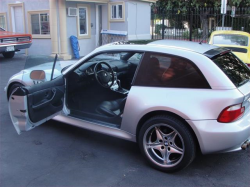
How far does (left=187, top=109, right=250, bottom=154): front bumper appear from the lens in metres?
3.25

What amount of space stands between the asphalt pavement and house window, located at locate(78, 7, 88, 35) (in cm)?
951

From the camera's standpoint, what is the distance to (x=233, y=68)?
3834mm

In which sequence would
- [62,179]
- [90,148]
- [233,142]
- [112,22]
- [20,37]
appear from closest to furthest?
[233,142] < [62,179] < [90,148] < [20,37] < [112,22]

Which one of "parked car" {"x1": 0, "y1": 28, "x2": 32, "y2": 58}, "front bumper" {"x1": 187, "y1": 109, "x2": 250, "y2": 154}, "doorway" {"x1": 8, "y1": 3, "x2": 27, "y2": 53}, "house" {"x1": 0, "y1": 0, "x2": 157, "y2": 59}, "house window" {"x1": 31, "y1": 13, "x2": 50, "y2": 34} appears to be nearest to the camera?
Answer: "front bumper" {"x1": 187, "y1": 109, "x2": 250, "y2": 154}

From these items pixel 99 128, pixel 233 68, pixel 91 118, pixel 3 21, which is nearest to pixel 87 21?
pixel 3 21

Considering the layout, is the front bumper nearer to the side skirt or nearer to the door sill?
the side skirt

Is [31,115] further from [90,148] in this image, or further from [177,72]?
[177,72]

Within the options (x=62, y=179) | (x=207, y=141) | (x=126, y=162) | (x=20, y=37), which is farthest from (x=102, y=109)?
(x=20, y=37)

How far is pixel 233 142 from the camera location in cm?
327

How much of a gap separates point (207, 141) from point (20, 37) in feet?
34.2

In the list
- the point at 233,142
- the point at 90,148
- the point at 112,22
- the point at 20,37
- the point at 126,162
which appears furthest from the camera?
the point at 112,22

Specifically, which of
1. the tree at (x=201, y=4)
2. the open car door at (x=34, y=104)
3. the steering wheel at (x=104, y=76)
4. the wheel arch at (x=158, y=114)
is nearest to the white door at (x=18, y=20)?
the tree at (x=201, y=4)

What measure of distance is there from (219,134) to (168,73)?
0.98 metres

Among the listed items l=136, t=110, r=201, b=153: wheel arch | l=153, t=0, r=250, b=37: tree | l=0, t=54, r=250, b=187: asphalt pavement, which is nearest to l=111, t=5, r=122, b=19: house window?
l=153, t=0, r=250, b=37: tree
